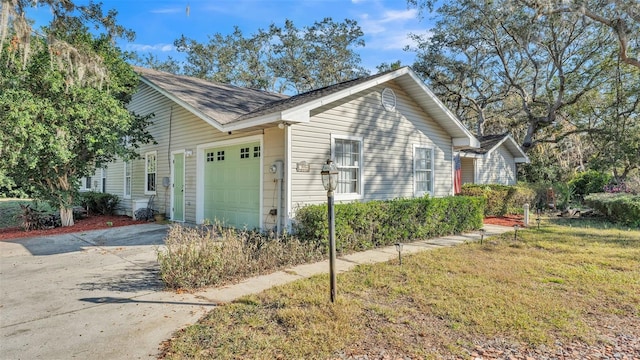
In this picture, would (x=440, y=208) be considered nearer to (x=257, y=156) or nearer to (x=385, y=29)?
(x=257, y=156)

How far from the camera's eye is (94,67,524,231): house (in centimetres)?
771

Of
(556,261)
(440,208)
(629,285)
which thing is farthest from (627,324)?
(440,208)

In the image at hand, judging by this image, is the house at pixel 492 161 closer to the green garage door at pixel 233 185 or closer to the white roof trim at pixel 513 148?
the white roof trim at pixel 513 148

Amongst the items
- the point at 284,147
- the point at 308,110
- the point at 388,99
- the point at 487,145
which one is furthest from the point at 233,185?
the point at 487,145

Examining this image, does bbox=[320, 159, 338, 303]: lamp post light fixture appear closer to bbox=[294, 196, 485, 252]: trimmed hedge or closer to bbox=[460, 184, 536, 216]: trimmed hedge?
bbox=[294, 196, 485, 252]: trimmed hedge

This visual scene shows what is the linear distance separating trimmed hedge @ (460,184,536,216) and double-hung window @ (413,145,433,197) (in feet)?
11.6

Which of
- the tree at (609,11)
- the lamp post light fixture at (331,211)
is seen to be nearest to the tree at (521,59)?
the tree at (609,11)

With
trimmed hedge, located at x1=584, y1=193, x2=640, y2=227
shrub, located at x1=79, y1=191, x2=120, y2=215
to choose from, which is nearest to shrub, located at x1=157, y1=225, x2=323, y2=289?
shrub, located at x1=79, y1=191, x2=120, y2=215

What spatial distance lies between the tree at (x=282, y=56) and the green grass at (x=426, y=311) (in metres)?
23.8

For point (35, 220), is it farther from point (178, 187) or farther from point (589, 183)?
point (589, 183)

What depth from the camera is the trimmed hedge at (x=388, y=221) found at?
6.75 metres

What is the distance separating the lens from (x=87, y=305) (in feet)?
13.9

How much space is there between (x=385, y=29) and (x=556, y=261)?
9895 millimetres

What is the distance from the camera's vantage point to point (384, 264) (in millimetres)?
6090
